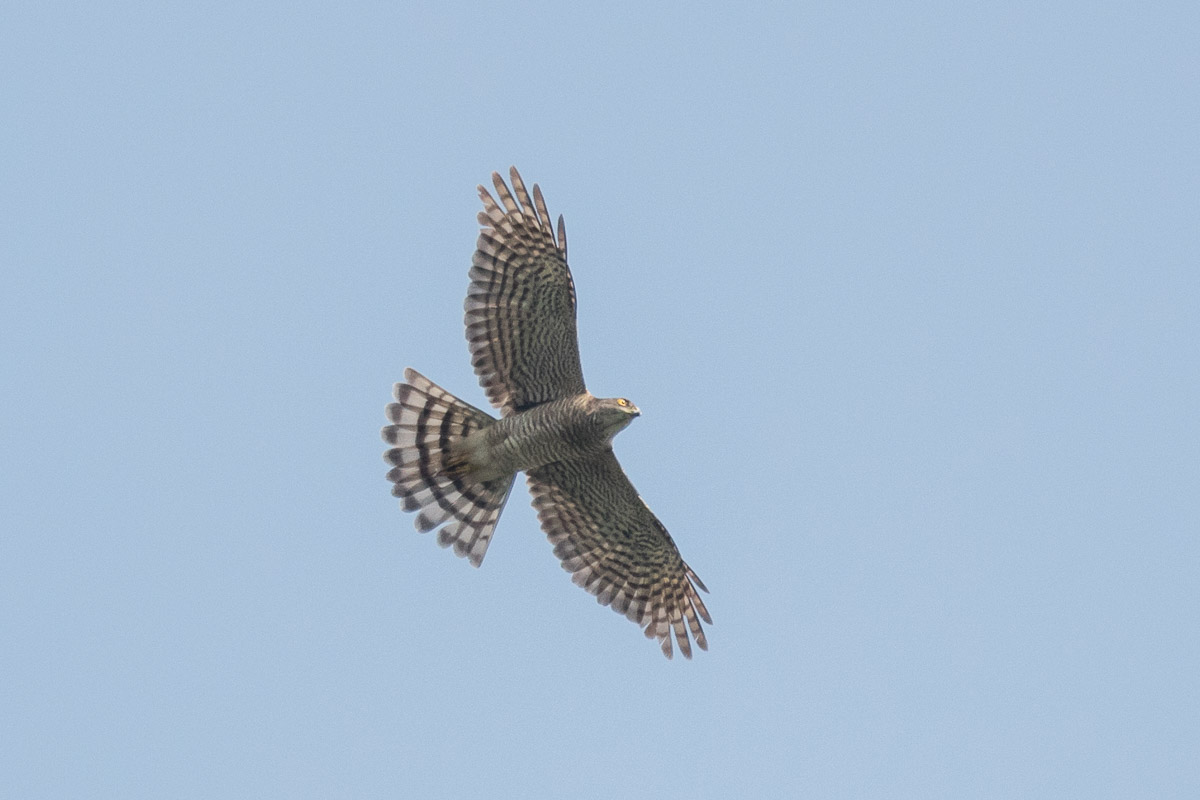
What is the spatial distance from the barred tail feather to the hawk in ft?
0.03

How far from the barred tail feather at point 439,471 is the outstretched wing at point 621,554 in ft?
2.01

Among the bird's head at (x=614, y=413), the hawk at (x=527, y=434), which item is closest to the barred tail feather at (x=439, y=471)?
the hawk at (x=527, y=434)

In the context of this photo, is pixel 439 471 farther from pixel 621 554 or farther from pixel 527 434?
pixel 621 554

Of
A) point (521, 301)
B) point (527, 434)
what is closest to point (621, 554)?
point (527, 434)

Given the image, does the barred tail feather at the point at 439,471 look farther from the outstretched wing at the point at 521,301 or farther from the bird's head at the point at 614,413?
the bird's head at the point at 614,413

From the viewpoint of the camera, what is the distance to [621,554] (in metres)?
20.1

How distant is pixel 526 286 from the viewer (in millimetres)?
18484

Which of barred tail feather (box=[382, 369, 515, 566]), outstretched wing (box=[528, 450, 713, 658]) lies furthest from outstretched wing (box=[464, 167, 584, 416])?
outstretched wing (box=[528, 450, 713, 658])

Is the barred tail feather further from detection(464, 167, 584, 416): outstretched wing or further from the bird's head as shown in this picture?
the bird's head

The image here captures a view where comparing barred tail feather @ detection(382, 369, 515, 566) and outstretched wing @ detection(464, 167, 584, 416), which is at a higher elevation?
outstretched wing @ detection(464, 167, 584, 416)

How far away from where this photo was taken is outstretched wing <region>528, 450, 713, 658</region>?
1970 cm

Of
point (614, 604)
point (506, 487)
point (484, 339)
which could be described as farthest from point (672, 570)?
point (484, 339)

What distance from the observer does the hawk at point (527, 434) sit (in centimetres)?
1847

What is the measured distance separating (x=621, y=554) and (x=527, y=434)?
2.22 meters
